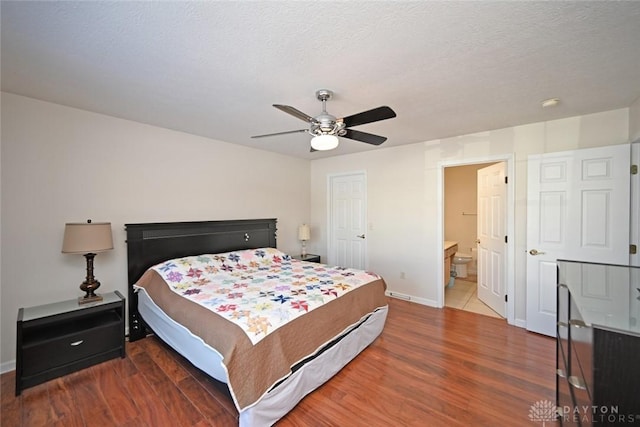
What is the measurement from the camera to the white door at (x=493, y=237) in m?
3.36

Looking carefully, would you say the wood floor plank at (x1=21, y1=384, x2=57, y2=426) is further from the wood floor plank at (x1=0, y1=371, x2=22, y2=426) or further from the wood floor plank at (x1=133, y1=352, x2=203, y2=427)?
the wood floor plank at (x1=133, y1=352, x2=203, y2=427)

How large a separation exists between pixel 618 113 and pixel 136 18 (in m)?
4.18

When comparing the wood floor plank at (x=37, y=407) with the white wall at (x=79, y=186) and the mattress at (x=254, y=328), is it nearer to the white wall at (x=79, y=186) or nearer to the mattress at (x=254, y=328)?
the white wall at (x=79, y=186)

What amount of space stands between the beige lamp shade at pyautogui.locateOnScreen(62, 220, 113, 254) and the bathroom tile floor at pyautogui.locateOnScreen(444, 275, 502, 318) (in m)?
4.39

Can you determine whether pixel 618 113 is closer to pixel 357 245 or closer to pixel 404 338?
pixel 404 338

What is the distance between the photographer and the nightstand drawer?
202 cm

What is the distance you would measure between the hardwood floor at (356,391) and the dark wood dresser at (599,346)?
0.48 m

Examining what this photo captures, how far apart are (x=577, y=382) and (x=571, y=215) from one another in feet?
7.44

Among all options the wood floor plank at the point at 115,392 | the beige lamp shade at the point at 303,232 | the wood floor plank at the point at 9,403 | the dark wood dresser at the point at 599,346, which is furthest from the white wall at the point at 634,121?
the wood floor plank at the point at 9,403

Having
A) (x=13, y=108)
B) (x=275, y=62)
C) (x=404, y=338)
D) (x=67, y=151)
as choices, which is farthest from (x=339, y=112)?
(x=13, y=108)

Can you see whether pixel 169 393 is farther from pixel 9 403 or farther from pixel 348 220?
pixel 348 220

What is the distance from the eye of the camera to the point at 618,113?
2568mm

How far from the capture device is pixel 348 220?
4.74m

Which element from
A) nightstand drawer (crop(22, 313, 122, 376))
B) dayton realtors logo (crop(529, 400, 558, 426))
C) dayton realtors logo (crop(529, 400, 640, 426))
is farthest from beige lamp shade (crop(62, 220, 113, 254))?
dayton realtors logo (crop(529, 400, 558, 426))
